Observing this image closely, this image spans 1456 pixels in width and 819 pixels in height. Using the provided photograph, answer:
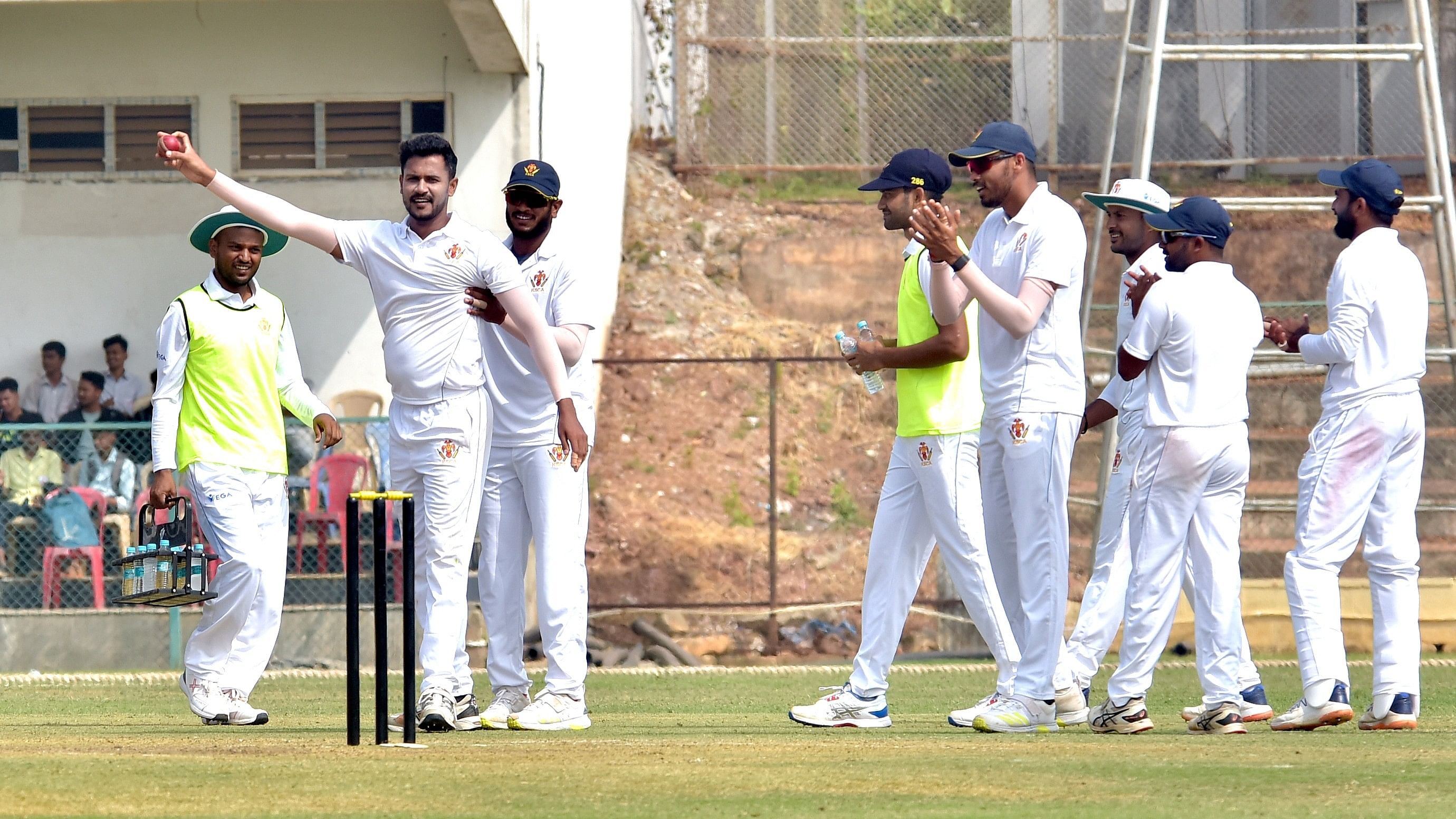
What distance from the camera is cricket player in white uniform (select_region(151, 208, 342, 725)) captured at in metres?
7.54

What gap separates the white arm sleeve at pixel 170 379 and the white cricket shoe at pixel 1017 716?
335 centimetres

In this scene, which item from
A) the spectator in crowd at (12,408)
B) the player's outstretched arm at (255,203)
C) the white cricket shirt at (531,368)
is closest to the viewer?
the player's outstretched arm at (255,203)

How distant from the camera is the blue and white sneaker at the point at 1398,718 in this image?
713cm

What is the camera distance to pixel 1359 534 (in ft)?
23.8

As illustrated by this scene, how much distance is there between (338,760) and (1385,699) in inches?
158

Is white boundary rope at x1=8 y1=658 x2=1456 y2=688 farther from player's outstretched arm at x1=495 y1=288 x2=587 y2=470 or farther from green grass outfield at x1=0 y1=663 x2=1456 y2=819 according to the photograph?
player's outstretched arm at x1=495 y1=288 x2=587 y2=470

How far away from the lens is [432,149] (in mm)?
6977

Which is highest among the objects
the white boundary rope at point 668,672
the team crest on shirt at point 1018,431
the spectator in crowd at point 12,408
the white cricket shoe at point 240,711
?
the spectator in crowd at point 12,408

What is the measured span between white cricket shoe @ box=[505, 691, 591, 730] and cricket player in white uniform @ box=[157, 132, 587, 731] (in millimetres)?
193

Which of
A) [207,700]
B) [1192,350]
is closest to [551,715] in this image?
[207,700]

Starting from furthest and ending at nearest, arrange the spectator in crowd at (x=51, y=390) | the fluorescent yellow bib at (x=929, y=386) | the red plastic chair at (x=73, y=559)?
the spectator in crowd at (x=51, y=390) → the red plastic chair at (x=73, y=559) → the fluorescent yellow bib at (x=929, y=386)

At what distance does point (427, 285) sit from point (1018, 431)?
2280 millimetres

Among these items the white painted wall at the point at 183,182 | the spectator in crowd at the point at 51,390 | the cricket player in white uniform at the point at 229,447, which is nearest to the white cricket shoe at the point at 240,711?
the cricket player in white uniform at the point at 229,447

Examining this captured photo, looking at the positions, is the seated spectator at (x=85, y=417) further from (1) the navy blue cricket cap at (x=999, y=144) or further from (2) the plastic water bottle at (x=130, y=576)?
(1) the navy blue cricket cap at (x=999, y=144)
